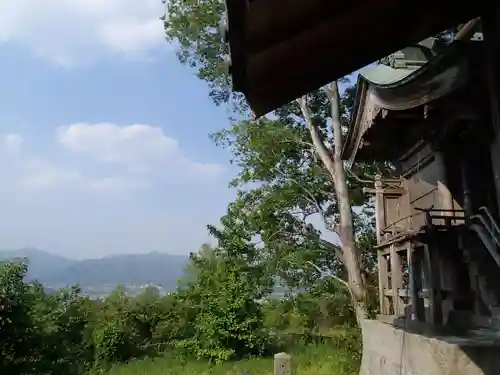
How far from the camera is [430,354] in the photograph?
5285 mm

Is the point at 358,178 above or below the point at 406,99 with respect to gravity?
above

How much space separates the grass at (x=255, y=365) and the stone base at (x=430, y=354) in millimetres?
6133

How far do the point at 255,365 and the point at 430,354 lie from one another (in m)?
11.5

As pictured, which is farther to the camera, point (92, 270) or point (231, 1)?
point (92, 270)

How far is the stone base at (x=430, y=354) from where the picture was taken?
15.3 ft

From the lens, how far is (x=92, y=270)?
196m

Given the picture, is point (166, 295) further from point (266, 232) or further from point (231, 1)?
point (231, 1)

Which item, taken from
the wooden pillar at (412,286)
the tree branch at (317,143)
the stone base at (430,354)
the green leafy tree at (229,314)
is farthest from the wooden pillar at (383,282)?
the green leafy tree at (229,314)

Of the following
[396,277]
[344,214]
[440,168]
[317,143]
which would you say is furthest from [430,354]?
[317,143]

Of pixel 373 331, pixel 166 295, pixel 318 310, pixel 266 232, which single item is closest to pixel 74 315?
pixel 166 295

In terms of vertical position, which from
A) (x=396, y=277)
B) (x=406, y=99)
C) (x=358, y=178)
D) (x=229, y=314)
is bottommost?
(x=229, y=314)

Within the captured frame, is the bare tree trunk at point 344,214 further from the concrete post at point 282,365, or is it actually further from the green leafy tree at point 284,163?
the concrete post at point 282,365

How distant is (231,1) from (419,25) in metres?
1.46

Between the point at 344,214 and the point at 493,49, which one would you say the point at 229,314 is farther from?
the point at 493,49
